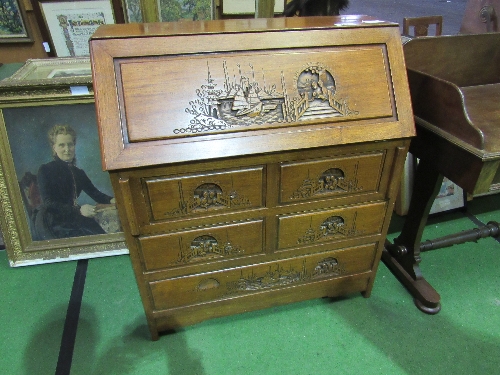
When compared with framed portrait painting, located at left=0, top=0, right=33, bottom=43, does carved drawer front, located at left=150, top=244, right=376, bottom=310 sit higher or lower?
lower

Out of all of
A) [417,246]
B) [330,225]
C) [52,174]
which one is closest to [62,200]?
[52,174]

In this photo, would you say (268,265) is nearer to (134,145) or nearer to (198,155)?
(198,155)

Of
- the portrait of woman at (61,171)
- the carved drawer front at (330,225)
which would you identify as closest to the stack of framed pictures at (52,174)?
the portrait of woman at (61,171)

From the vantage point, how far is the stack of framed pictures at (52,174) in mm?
1855

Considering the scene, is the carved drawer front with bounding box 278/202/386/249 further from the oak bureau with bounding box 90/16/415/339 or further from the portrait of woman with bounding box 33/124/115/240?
the portrait of woman with bounding box 33/124/115/240

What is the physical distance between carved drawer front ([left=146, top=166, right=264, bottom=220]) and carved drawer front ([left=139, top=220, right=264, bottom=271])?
10 centimetres

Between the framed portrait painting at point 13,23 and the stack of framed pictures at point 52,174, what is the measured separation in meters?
0.41

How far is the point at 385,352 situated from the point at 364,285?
34cm

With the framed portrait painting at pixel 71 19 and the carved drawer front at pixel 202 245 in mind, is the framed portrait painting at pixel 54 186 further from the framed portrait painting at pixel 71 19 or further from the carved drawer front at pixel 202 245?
the carved drawer front at pixel 202 245

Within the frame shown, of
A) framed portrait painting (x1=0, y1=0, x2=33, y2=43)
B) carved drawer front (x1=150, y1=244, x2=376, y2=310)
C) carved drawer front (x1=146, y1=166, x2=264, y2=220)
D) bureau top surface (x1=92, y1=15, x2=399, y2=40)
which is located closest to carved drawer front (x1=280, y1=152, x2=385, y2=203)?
carved drawer front (x1=146, y1=166, x2=264, y2=220)

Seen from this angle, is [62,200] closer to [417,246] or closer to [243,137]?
[243,137]

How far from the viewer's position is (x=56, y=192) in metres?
2.05

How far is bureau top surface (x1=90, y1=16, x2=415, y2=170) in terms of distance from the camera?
118 cm

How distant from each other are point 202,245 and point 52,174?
3.66 ft
